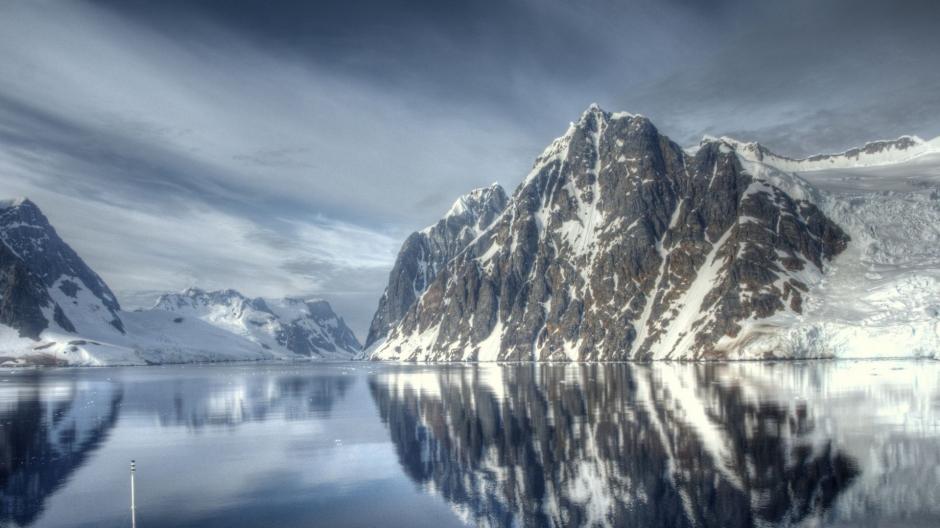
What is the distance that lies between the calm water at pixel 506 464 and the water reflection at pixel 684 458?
0.19 meters

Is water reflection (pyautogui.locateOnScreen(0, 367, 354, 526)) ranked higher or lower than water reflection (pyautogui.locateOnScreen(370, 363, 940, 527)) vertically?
lower

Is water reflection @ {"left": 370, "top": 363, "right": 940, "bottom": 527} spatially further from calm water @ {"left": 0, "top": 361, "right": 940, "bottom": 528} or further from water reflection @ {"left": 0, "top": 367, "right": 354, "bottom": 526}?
water reflection @ {"left": 0, "top": 367, "right": 354, "bottom": 526}

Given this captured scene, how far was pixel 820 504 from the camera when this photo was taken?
36.6 meters

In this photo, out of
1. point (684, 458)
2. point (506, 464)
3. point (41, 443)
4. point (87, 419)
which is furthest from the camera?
point (87, 419)

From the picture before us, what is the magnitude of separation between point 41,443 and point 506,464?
47.3 m

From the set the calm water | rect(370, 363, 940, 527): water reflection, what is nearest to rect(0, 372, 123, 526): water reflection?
the calm water

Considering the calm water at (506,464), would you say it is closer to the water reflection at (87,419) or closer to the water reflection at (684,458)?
the water reflection at (684,458)

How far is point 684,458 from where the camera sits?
50094 millimetres

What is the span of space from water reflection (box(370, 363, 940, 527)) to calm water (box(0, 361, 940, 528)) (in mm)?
189

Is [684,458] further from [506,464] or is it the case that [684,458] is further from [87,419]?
[87,419]

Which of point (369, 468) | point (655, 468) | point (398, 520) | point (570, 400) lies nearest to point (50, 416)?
point (369, 468)

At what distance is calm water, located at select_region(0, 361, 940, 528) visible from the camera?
1499 inches

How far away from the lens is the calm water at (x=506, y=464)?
38.1 meters

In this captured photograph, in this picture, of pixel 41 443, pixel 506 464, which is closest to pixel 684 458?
pixel 506 464
